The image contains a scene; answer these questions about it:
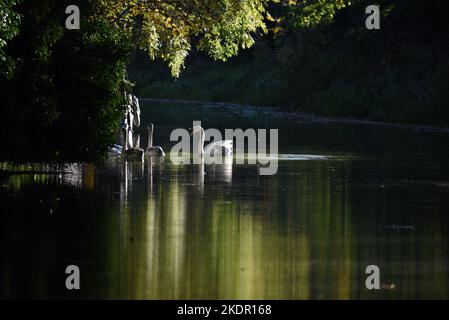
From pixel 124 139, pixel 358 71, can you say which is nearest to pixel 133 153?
pixel 124 139

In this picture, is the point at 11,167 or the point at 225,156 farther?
the point at 225,156

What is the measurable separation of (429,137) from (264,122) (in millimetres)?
13992

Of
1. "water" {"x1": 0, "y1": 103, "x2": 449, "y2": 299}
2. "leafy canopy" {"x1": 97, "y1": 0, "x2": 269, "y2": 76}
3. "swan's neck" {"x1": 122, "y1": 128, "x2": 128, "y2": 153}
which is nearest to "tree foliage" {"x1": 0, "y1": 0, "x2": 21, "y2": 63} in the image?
"water" {"x1": 0, "y1": 103, "x2": 449, "y2": 299}

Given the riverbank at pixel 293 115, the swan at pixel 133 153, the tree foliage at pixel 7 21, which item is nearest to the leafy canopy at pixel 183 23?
the swan at pixel 133 153

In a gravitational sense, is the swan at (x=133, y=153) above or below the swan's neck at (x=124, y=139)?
below

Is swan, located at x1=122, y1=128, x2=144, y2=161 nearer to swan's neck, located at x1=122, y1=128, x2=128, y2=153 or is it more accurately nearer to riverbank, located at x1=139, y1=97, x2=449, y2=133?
swan's neck, located at x1=122, y1=128, x2=128, y2=153

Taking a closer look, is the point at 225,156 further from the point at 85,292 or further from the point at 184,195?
the point at 85,292

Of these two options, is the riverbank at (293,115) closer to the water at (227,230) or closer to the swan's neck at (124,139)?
the swan's neck at (124,139)

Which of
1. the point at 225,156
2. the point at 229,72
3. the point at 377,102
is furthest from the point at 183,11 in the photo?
the point at 229,72

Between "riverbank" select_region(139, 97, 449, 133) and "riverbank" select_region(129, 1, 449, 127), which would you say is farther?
"riverbank" select_region(129, 1, 449, 127)

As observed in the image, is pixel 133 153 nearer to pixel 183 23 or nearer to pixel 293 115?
pixel 183 23

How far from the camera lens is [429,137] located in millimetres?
40594

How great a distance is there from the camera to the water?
1334 centimetres

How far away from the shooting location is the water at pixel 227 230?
525 inches
